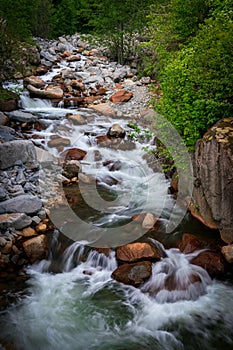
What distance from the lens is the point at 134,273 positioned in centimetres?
489

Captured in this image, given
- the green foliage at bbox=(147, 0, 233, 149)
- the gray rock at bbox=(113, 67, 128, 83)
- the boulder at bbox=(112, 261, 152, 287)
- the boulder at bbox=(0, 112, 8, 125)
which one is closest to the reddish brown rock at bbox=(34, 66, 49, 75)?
the gray rock at bbox=(113, 67, 128, 83)

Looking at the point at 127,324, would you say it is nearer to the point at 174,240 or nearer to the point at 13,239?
the point at 174,240

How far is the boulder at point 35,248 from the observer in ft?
17.4

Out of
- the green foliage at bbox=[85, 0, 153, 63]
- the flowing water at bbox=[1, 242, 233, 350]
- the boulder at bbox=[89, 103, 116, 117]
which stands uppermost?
the green foliage at bbox=[85, 0, 153, 63]

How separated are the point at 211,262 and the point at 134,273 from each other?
4.43ft

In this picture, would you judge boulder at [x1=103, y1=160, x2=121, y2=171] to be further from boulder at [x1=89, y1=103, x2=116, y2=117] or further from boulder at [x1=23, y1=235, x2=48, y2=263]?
boulder at [x1=23, y1=235, x2=48, y2=263]

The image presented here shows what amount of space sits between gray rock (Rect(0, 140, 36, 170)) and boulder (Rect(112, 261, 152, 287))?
161 inches

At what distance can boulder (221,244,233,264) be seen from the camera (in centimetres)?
498

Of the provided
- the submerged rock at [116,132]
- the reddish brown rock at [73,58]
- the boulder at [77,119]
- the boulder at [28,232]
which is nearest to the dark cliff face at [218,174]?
the boulder at [28,232]

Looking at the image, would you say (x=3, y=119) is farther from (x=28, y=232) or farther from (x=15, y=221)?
(x=28, y=232)

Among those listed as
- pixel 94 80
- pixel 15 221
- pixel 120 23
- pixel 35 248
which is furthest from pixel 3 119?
pixel 120 23

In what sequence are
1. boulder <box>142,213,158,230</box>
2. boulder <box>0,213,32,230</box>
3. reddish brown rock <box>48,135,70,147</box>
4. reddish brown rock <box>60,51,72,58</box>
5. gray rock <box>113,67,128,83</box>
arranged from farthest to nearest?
reddish brown rock <box>60,51,72,58</box>
gray rock <box>113,67,128,83</box>
reddish brown rock <box>48,135,70,147</box>
boulder <box>142,213,158,230</box>
boulder <box>0,213,32,230</box>

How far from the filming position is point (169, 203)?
6.94 m

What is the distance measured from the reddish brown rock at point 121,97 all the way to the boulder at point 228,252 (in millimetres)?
8412
